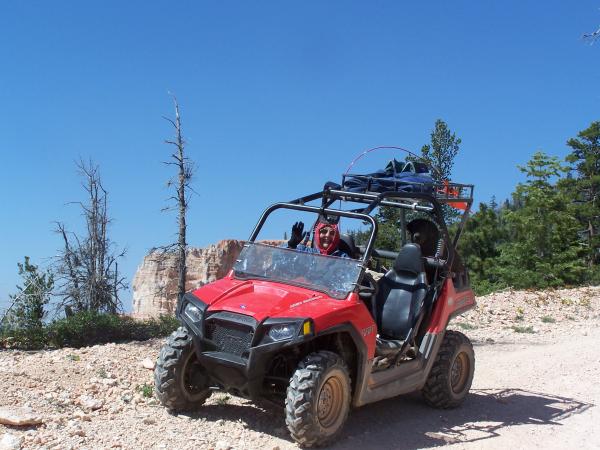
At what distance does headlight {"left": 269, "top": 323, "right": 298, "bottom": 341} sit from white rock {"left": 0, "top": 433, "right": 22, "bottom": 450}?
2277 millimetres

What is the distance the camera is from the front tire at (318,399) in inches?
221

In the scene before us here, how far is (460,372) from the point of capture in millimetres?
7988

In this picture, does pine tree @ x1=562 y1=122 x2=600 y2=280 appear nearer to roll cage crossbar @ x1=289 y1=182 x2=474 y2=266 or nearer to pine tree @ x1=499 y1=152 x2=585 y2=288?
pine tree @ x1=499 y1=152 x2=585 y2=288

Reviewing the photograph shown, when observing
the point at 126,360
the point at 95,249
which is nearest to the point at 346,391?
the point at 126,360

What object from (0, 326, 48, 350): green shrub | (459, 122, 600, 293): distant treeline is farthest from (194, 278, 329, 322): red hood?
(459, 122, 600, 293): distant treeline

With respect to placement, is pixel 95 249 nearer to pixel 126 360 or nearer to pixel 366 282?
pixel 126 360

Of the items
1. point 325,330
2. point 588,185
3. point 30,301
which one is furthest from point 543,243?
point 325,330

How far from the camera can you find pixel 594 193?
42438 millimetres

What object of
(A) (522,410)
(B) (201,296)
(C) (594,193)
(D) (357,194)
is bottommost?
(A) (522,410)

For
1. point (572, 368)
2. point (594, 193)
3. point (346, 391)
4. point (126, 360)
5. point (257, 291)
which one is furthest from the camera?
point (594, 193)

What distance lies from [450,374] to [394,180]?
227cm

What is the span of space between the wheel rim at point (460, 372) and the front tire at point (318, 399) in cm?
220

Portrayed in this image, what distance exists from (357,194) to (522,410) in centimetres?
325

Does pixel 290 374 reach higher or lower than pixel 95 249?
lower
